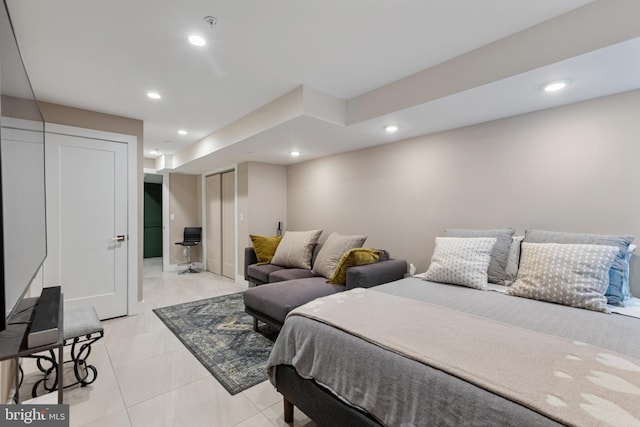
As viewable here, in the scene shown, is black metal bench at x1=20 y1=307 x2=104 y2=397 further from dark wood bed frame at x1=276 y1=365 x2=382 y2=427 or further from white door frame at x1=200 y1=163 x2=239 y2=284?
white door frame at x1=200 y1=163 x2=239 y2=284

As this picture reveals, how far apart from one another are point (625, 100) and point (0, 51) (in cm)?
354

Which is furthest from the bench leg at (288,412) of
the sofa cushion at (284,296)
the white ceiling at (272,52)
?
the white ceiling at (272,52)

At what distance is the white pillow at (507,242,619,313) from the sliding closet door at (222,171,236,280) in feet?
14.4

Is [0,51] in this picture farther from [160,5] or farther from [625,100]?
[625,100]

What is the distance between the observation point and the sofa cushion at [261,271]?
3.78 m

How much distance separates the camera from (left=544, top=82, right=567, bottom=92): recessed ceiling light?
1.96 m

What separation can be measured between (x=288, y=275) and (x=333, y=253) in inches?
24.7

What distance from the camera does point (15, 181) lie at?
3.47 feet

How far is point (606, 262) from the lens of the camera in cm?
176

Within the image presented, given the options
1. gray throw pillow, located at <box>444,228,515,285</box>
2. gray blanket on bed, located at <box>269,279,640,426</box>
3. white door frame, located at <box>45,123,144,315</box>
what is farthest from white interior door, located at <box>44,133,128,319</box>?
gray throw pillow, located at <box>444,228,515,285</box>

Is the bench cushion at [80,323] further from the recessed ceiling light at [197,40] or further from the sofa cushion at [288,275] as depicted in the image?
the recessed ceiling light at [197,40]

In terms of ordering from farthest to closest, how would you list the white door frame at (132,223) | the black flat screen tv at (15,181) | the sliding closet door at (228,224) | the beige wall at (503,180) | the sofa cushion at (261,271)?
1. the sliding closet door at (228,224)
2. the sofa cushion at (261,271)
3. the white door frame at (132,223)
4. the beige wall at (503,180)
5. the black flat screen tv at (15,181)

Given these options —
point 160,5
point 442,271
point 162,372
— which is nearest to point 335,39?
point 160,5

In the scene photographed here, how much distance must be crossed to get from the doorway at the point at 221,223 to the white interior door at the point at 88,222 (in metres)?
1.95
